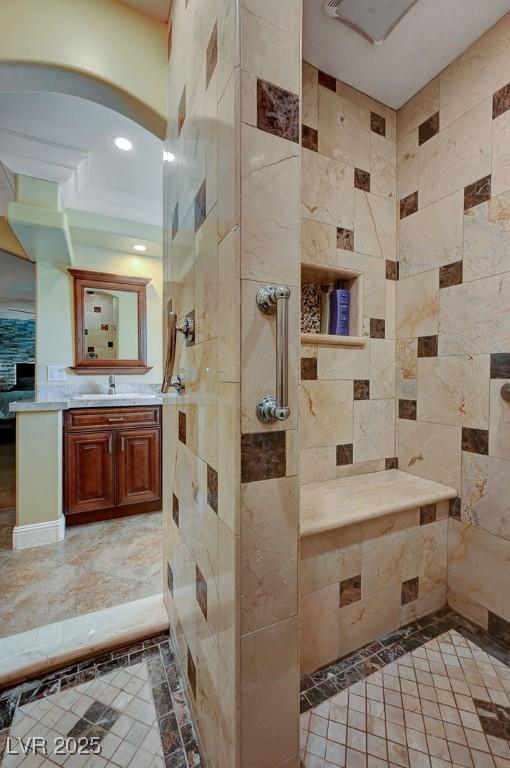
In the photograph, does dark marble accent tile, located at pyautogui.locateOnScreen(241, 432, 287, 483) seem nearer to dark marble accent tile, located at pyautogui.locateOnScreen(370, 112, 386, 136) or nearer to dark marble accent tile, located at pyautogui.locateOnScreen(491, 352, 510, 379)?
dark marble accent tile, located at pyautogui.locateOnScreen(491, 352, 510, 379)

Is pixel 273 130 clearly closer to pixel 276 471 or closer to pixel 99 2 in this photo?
pixel 276 471

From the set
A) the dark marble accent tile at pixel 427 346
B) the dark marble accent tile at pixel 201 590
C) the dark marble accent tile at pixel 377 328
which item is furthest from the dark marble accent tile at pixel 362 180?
the dark marble accent tile at pixel 201 590

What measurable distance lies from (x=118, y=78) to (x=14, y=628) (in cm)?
236

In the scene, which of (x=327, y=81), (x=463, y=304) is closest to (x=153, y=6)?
(x=327, y=81)

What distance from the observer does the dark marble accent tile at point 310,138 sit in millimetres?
1395

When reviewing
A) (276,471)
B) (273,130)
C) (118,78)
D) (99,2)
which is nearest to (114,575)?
(276,471)

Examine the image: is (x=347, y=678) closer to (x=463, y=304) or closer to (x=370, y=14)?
(x=463, y=304)

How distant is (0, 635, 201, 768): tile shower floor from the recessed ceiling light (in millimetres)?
2705

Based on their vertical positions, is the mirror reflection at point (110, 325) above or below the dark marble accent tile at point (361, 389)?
above

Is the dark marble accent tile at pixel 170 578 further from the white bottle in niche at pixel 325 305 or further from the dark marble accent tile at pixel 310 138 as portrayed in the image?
the dark marble accent tile at pixel 310 138

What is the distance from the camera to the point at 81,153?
2.11 meters

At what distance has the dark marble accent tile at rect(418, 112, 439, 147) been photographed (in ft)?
4.86

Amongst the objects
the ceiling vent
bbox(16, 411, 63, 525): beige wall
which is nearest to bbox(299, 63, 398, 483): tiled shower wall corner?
the ceiling vent

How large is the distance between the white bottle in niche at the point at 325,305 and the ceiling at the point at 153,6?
1274 millimetres
